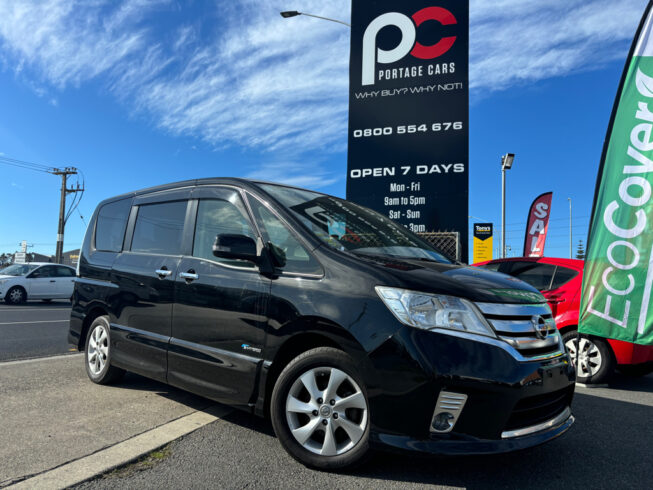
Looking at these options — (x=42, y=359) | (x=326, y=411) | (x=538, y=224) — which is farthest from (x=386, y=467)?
(x=538, y=224)

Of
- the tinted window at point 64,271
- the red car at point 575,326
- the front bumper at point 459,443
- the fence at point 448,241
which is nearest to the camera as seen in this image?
the front bumper at point 459,443

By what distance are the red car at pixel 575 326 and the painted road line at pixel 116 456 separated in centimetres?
422

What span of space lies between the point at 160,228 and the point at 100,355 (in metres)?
1.45

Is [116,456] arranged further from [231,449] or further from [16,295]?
[16,295]

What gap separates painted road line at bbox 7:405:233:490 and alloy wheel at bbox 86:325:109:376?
136cm

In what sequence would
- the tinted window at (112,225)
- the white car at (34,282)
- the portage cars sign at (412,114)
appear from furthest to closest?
the white car at (34,282) < the portage cars sign at (412,114) < the tinted window at (112,225)

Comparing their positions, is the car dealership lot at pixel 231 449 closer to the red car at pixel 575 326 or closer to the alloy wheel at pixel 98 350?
the alloy wheel at pixel 98 350

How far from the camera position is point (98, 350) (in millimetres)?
4504

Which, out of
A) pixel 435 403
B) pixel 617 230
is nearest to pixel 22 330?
pixel 435 403

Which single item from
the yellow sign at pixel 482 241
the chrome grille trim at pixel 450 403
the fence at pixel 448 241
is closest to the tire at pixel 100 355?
the chrome grille trim at pixel 450 403

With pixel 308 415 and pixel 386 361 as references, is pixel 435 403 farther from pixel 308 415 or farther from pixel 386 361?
pixel 308 415

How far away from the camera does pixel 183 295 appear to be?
3.51m

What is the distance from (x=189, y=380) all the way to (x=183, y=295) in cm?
62

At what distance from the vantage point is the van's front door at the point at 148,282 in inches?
145
